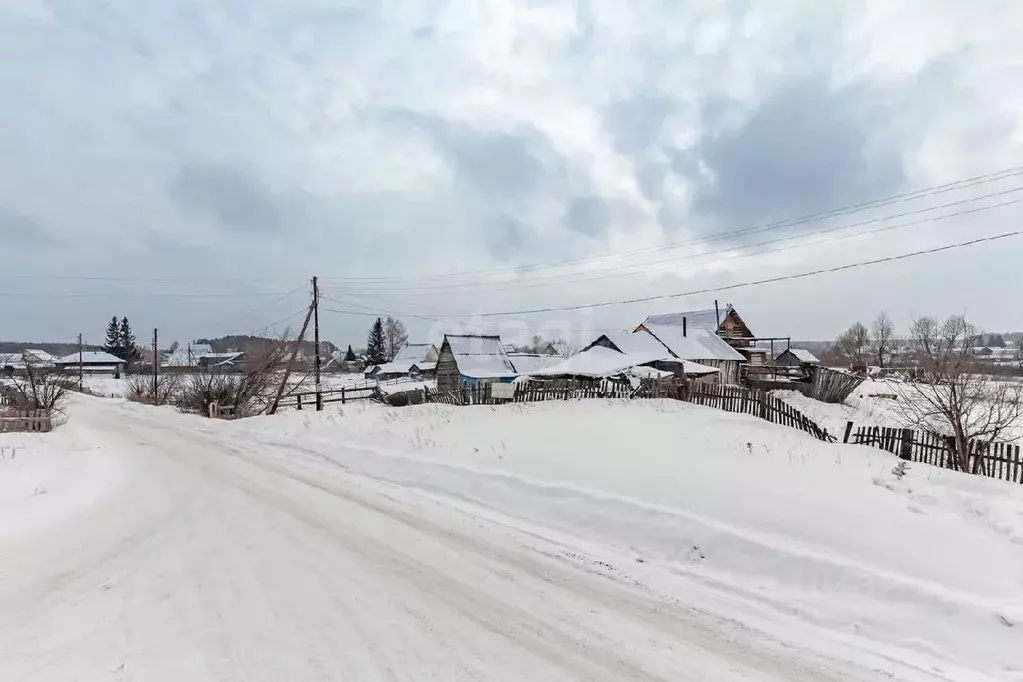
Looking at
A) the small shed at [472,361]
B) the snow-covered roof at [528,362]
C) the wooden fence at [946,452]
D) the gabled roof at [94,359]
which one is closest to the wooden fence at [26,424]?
the small shed at [472,361]

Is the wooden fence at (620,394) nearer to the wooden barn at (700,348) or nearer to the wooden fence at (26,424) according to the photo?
the wooden fence at (26,424)

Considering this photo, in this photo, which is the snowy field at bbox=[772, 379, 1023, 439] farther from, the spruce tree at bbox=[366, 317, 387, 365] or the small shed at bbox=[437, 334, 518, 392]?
the spruce tree at bbox=[366, 317, 387, 365]

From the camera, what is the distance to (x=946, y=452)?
12.4m

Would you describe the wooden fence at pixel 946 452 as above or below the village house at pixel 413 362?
above

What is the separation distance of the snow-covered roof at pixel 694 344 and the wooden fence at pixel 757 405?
1488cm

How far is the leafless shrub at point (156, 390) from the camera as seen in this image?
120 feet

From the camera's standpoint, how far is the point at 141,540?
6566 mm

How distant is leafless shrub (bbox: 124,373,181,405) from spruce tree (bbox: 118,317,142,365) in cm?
6303

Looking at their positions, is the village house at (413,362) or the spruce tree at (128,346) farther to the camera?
the spruce tree at (128,346)

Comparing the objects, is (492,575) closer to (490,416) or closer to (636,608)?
(636,608)

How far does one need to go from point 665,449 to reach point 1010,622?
224 inches

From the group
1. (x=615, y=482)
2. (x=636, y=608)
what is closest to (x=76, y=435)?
(x=615, y=482)

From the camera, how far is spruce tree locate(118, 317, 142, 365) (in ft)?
314

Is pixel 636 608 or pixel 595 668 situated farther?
pixel 636 608
